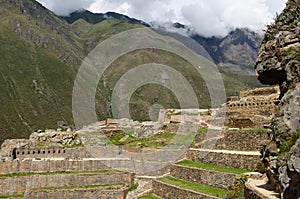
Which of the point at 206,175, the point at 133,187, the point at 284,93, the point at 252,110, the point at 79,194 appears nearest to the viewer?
the point at 284,93

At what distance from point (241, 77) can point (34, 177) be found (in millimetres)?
181534

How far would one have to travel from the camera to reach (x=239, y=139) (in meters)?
20.1

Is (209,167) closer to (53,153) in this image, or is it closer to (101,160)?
(101,160)

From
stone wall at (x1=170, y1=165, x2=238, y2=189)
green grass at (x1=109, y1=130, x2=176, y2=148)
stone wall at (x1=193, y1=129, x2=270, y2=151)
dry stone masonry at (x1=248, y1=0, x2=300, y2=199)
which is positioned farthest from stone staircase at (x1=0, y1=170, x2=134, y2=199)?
dry stone masonry at (x1=248, y1=0, x2=300, y2=199)

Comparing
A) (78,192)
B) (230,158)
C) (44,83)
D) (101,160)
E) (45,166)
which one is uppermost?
(44,83)

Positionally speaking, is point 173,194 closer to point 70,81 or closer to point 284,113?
point 284,113

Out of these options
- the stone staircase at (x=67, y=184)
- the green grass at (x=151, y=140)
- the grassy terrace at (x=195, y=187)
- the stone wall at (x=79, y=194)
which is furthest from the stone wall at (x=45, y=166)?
the green grass at (x=151, y=140)

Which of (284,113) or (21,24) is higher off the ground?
(21,24)

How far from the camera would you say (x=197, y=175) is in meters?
19.5

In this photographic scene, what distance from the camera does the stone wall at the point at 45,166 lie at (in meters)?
22.9

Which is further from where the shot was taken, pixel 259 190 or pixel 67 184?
pixel 67 184

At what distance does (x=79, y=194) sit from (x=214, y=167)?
24.3 ft

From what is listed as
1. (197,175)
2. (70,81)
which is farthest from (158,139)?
(70,81)

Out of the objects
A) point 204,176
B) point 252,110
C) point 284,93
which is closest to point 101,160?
point 204,176
